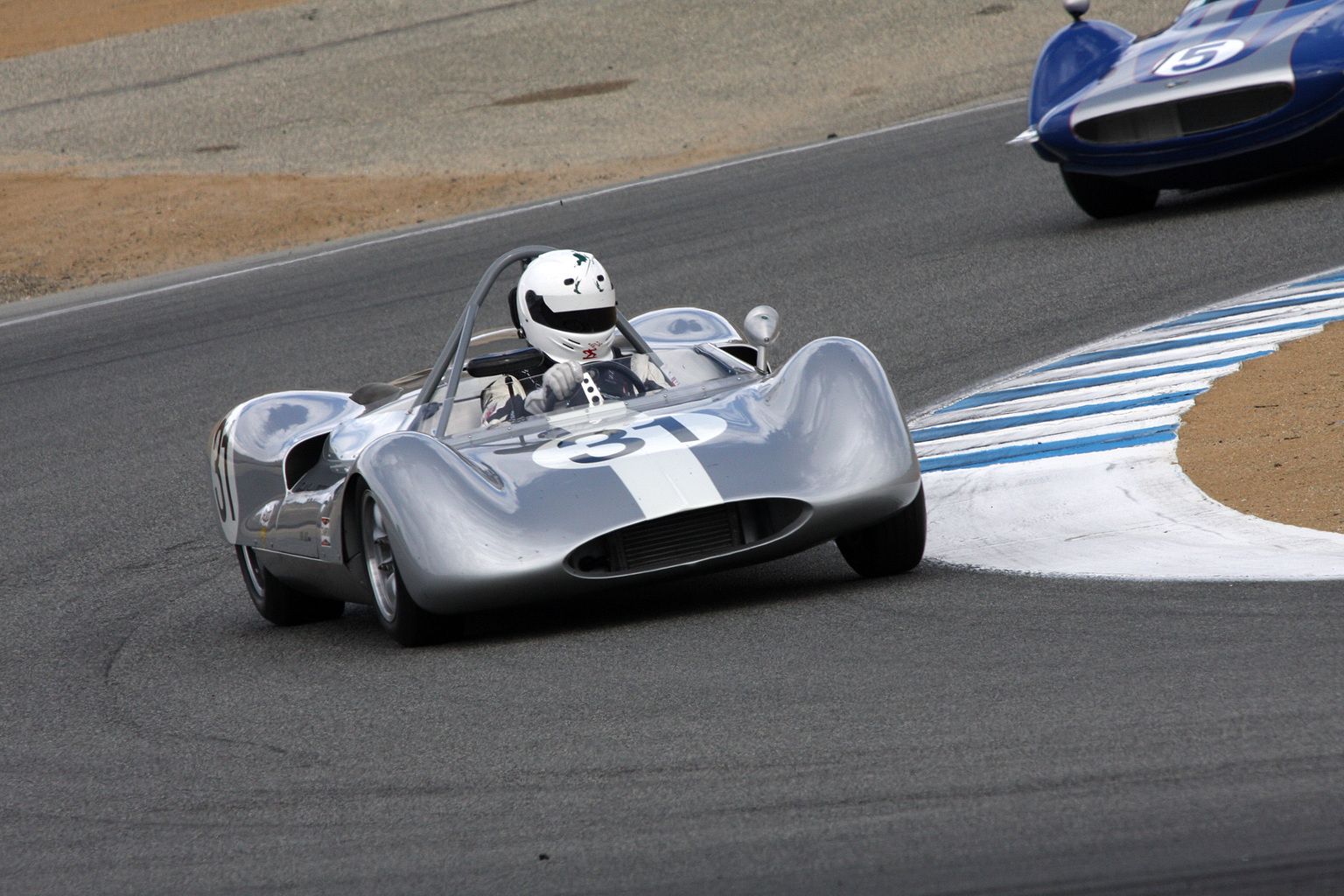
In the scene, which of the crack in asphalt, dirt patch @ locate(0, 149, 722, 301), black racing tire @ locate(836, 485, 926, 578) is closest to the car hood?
black racing tire @ locate(836, 485, 926, 578)

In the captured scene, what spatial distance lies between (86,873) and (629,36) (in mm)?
27503

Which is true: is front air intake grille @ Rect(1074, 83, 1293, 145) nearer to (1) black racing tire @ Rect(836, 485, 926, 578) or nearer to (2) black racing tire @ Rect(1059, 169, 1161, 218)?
(2) black racing tire @ Rect(1059, 169, 1161, 218)

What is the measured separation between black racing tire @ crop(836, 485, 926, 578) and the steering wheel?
1.05 m

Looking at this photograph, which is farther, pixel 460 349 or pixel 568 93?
pixel 568 93

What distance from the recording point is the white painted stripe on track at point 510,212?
15266 mm

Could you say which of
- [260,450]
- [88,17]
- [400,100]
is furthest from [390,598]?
[88,17]

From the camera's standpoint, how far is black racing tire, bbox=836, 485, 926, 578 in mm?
5379

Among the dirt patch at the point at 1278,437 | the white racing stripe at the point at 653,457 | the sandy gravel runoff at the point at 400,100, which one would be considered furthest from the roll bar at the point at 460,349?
the sandy gravel runoff at the point at 400,100

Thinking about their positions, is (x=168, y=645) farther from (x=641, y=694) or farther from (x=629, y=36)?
(x=629, y=36)

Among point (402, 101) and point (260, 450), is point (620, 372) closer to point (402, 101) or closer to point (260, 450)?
point (260, 450)

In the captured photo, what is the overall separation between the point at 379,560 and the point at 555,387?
0.91 m

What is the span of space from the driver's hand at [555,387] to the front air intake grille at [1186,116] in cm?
552

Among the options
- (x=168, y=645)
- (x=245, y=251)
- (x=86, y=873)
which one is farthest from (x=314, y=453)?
(x=245, y=251)

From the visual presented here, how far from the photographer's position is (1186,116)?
1040cm
